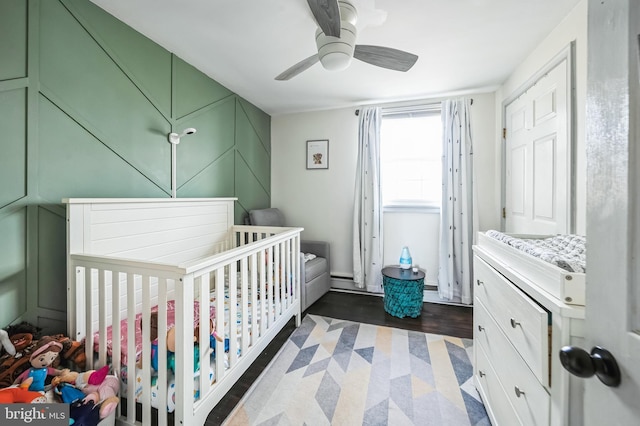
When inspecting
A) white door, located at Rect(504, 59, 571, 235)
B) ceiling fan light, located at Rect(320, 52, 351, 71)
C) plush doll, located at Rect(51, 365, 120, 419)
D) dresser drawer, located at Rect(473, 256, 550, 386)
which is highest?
ceiling fan light, located at Rect(320, 52, 351, 71)

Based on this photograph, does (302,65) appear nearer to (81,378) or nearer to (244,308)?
(244,308)

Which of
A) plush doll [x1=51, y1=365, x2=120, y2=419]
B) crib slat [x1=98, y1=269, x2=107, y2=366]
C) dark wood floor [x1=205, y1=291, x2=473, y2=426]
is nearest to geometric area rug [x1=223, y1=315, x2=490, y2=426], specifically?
dark wood floor [x1=205, y1=291, x2=473, y2=426]

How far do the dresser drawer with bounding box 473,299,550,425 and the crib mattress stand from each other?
296 millimetres

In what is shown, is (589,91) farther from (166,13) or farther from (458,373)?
(166,13)

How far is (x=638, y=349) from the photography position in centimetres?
37

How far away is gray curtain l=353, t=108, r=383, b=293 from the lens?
3.01 metres

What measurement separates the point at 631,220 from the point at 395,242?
2763mm

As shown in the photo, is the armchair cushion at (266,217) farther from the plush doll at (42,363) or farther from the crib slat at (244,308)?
the plush doll at (42,363)

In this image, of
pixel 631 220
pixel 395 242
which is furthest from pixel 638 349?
pixel 395 242

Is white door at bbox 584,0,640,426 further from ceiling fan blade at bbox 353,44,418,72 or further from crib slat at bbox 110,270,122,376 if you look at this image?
crib slat at bbox 110,270,122,376

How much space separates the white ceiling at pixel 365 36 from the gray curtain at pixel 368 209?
0.50 m

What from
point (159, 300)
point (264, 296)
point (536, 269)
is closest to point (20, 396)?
point (159, 300)

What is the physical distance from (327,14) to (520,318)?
1.48m

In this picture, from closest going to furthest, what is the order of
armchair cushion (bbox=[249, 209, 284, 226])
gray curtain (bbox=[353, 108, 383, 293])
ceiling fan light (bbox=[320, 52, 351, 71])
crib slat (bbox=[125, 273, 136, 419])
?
crib slat (bbox=[125, 273, 136, 419]), ceiling fan light (bbox=[320, 52, 351, 71]), armchair cushion (bbox=[249, 209, 284, 226]), gray curtain (bbox=[353, 108, 383, 293])
